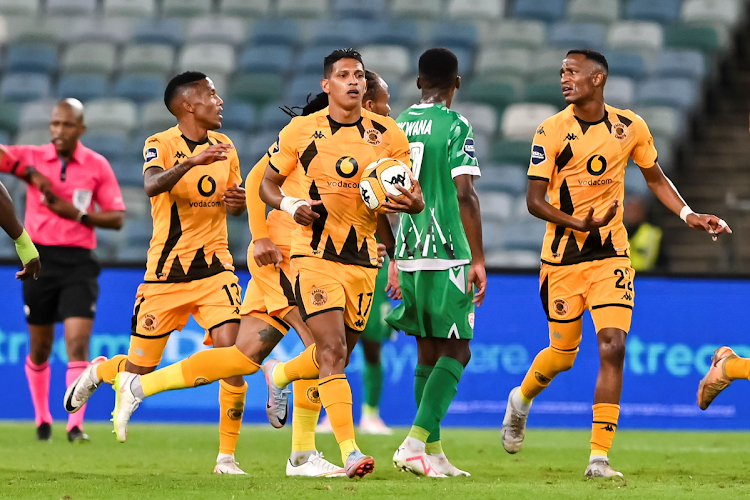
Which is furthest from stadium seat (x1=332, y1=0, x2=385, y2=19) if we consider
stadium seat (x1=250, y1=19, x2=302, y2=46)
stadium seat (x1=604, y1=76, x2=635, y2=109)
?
stadium seat (x1=604, y1=76, x2=635, y2=109)

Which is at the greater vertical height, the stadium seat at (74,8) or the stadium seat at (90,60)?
the stadium seat at (74,8)

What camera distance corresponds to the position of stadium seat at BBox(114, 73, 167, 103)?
58.1 feet

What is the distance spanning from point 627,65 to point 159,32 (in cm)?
748

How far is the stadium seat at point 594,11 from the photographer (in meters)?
18.0

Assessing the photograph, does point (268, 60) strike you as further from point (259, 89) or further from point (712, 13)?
point (712, 13)

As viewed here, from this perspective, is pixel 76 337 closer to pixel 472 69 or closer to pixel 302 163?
pixel 302 163

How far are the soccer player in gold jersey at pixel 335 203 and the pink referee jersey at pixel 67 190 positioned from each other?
3.48 metres

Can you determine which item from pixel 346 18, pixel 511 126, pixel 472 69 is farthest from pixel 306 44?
pixel 511 126

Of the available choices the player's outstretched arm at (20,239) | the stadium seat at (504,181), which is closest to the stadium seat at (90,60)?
the stadium seat at (504,181)

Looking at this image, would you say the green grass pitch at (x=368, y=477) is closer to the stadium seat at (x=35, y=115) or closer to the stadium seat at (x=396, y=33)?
the stadium seat at (x=35, y=115)

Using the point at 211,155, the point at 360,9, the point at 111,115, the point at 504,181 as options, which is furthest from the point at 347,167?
the point at 360,9

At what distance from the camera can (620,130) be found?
7.29 metres

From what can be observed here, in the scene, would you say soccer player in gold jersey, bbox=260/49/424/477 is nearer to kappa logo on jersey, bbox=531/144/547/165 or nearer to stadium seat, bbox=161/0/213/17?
kappa logo on jersey, bbox=531/144/547/165

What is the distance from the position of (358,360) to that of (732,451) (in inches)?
152
